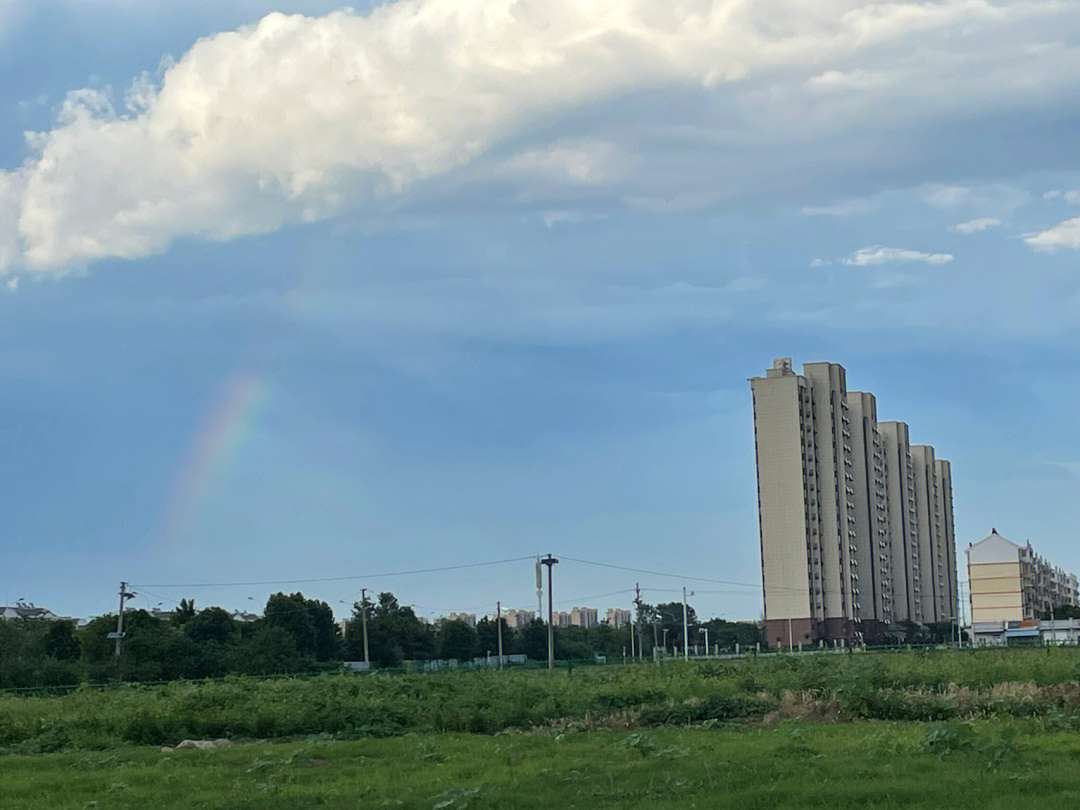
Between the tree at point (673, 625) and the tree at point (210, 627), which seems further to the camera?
the tree at point (673, 625)

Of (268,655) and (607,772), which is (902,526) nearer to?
(268,655)

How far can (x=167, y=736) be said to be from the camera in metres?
28.8

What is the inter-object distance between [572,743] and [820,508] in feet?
377

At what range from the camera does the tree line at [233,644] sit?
249 feet

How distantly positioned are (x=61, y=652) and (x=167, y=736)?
6368cm

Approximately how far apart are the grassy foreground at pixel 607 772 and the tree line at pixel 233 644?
51.6m

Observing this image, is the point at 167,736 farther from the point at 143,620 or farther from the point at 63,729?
the point at 143,620

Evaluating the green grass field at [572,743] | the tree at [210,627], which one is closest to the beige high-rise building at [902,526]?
the tree at [210,627]

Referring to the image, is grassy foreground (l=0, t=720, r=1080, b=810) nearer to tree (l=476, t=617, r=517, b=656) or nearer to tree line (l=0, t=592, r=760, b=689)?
tree line (l=0, t=592, r=760, b=689)

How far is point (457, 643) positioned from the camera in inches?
4557

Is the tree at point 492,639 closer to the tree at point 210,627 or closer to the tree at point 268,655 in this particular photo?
the tree at point 210,627

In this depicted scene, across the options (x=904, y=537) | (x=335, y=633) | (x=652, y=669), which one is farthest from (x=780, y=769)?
(x=904, y=537)

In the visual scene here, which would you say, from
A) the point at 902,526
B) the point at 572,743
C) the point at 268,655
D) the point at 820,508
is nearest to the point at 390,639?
the point at 268,655

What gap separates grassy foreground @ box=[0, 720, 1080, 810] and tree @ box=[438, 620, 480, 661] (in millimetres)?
92038
